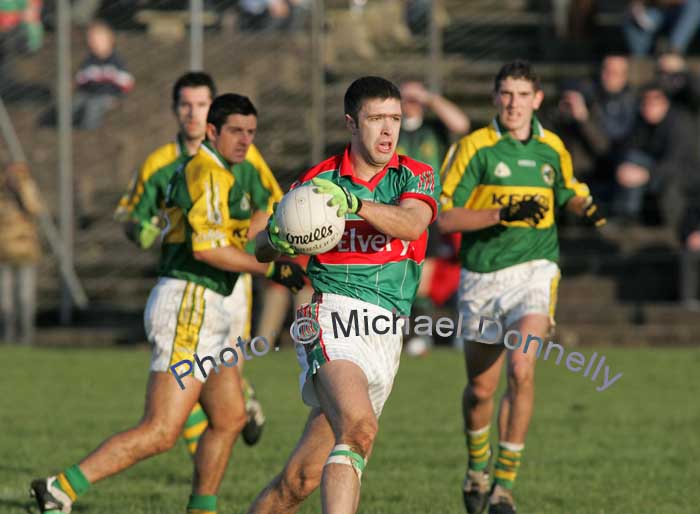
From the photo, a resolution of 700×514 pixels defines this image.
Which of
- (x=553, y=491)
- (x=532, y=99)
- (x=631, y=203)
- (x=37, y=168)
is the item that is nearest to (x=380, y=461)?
(x=553, y=491)

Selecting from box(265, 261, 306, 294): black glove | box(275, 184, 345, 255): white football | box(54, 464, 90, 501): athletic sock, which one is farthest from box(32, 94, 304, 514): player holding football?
box(275, 184, 345, 255): white football

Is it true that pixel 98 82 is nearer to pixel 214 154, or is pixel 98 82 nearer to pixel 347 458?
pixel 214 154

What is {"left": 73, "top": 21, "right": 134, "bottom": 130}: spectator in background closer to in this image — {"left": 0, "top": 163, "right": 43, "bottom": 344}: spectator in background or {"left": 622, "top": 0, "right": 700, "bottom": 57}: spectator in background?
{"left": 0, "top": 163, "right": 43, "bottom": 344}: spectator in background

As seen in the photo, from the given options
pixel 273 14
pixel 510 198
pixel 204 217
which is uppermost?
pixel 273 14

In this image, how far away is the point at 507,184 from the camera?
968 centimetres

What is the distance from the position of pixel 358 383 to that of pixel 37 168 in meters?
15.4

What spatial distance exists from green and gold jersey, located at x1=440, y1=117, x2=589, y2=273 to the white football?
10.0 feet

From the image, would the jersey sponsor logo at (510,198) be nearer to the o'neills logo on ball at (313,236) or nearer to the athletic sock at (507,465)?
the athletic sock at (507,465)

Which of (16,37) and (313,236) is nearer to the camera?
(313,236)

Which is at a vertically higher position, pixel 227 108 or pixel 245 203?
pixel 227 108

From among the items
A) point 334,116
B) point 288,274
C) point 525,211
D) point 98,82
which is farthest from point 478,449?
point 98,82

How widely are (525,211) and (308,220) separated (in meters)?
2.83

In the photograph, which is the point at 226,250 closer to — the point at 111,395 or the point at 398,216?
the point at 398,216

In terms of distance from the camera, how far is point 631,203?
2011 cm
